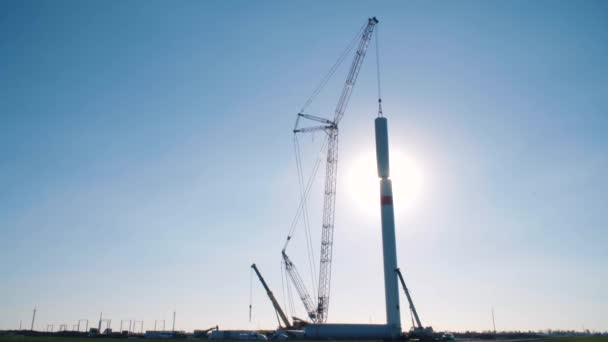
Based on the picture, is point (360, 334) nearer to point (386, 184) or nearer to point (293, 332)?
point (293, 332)

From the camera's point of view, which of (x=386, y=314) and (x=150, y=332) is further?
(x=150, y=332)

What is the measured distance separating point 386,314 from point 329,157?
144ft

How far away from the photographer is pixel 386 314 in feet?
317

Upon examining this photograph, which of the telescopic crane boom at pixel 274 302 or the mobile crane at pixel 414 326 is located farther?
the telescopic crane boom at pixel 274 302

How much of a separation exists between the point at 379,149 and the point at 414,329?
1572 inches

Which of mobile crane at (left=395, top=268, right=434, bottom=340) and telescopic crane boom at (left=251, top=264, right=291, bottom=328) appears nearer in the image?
mobile crane at (left=395, top=268, right=434, bottom=340)

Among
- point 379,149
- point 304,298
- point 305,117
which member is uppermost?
point 305,117

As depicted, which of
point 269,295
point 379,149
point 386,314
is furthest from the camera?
point 269,295

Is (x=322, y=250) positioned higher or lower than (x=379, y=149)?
lower

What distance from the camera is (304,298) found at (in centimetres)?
12600

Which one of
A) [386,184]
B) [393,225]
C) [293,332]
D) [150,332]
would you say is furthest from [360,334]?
[150,332]

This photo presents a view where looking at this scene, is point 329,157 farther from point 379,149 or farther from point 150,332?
point 150,332

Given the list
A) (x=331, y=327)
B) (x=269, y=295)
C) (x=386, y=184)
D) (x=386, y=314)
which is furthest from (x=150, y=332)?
(x=386, y=184)

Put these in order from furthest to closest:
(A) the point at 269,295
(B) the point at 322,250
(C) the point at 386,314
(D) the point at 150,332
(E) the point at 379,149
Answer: (A) the point at 269,295 → (B) the point at 322,250 → (D) the point at 150,332 → (E) the point at 379,149 → (C) the point at 386,314
